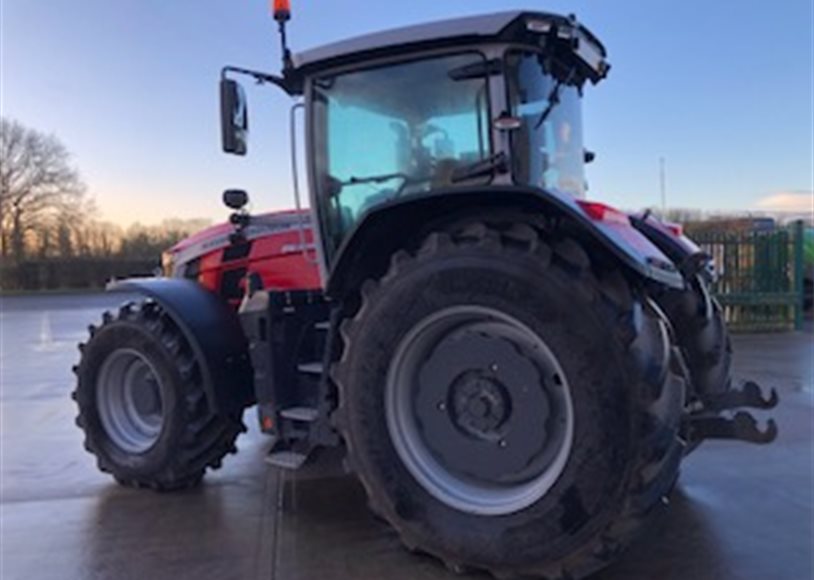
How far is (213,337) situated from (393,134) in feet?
5.58

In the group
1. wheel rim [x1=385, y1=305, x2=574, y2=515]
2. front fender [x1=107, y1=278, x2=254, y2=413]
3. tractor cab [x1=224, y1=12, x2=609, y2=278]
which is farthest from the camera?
front fender [x1=107, y1=278, x2=254, y2=413]

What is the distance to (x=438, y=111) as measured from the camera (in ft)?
12.7

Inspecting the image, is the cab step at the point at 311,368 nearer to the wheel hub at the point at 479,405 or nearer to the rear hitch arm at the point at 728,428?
the wheel hub at the point at 479,405

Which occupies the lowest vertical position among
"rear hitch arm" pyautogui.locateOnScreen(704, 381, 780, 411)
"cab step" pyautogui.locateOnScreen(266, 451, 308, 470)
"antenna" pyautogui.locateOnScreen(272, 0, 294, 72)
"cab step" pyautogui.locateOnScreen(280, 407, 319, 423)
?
"cab step" pyautogui.locateOnScreen(266, 451, 308, 470)

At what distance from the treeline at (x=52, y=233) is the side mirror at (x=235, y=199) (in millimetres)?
31470

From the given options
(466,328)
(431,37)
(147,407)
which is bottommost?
(147,407)

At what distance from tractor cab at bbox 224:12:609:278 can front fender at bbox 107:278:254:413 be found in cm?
97

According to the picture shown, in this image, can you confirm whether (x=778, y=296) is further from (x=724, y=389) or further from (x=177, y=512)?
(x=177, y=512)

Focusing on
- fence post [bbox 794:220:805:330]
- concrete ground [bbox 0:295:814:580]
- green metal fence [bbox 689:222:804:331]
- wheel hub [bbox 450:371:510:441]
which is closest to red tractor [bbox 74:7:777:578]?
wheel hub [bbox 450:371:510:441]

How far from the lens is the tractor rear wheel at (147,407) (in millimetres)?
4707

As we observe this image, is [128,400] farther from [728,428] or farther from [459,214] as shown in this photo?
[728,428]

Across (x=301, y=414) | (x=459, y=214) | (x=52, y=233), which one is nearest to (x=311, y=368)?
(x=301, y=414)

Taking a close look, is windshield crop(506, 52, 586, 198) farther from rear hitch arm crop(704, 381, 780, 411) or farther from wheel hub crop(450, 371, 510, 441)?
rear hitch arm crop(704, 381, 780, 411)

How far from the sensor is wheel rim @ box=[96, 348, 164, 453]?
5.05 meters
